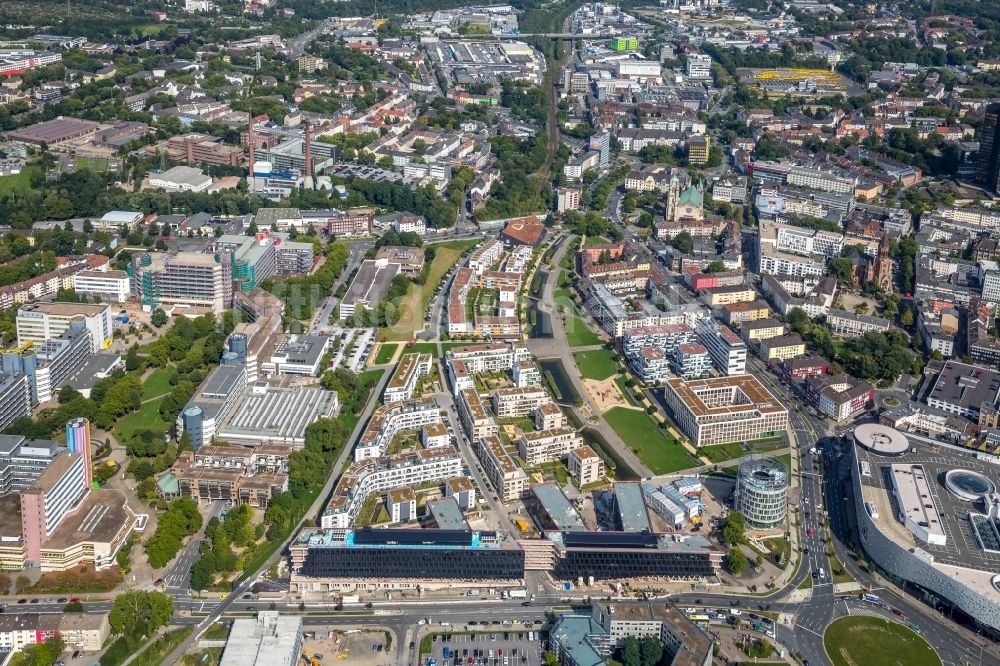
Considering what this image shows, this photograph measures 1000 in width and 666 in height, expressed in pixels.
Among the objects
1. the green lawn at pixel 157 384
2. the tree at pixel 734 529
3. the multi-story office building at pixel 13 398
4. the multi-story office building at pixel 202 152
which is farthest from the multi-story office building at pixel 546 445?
the multi-story office building at pixel 202 152

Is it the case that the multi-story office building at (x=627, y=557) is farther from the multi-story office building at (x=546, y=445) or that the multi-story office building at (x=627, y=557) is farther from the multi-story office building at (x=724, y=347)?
the multi-story office building at (x=724, y=347)

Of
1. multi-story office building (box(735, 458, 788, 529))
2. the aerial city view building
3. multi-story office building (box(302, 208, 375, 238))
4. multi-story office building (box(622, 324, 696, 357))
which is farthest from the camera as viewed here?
multi-story office building (box(302, 208, 375, 238))

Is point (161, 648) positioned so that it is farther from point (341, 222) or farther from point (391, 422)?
point (341, 222)

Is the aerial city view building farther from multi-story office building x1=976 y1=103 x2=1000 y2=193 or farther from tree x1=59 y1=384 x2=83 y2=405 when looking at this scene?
tree x1=59 y1=384 x2=83 y2=405

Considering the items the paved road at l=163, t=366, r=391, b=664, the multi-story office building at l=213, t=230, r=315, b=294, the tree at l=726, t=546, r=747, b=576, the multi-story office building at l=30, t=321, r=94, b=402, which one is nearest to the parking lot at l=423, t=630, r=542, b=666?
the paved road at l=163, t=366, r=391, b=664

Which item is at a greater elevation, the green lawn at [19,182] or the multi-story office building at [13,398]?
the green lawn at [19,182]

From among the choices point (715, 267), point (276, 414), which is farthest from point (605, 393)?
point (715, 267)

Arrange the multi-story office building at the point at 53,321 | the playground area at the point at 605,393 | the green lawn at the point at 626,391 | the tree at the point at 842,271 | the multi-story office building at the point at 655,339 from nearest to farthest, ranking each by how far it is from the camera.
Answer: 1. the playground area at the point at 605,393
2. the green lawn at the point at 626,391
3. the multi-story office building at the point at 53,321
4. the multi-story office building at the point at 655,339
5. the tree at the point at 842,271
